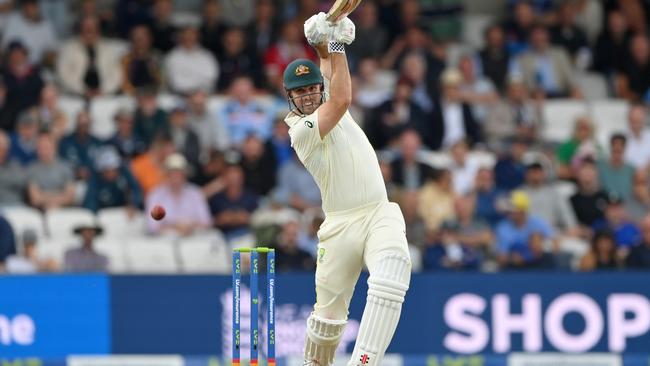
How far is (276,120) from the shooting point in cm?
1416

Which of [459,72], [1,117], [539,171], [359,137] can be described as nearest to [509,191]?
[539,171]

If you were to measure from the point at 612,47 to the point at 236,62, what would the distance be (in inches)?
162

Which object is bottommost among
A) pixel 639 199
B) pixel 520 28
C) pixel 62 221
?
pixel 639 199

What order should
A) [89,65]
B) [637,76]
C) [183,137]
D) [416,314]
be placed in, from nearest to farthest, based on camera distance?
[416,314]
[183,137]
[89,65]
[637,76]

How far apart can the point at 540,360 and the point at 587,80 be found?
523 centimetres

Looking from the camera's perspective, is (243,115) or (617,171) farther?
(243,115)

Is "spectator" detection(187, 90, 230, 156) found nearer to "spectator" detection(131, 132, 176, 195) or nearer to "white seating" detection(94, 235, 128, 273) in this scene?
"spectator" detection(131, 132, 176, 195)

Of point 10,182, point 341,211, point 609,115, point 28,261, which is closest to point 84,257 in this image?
point 28,261

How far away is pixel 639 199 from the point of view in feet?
46.2

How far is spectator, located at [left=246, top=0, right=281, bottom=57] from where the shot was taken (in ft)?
50.4

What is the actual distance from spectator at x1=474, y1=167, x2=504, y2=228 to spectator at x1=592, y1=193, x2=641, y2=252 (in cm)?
90

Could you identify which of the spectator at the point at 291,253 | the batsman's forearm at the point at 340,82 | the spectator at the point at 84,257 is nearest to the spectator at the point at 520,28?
the spectator at the point at 291,253

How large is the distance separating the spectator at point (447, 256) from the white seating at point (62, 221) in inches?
116

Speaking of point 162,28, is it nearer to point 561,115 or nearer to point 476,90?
point 476,90
